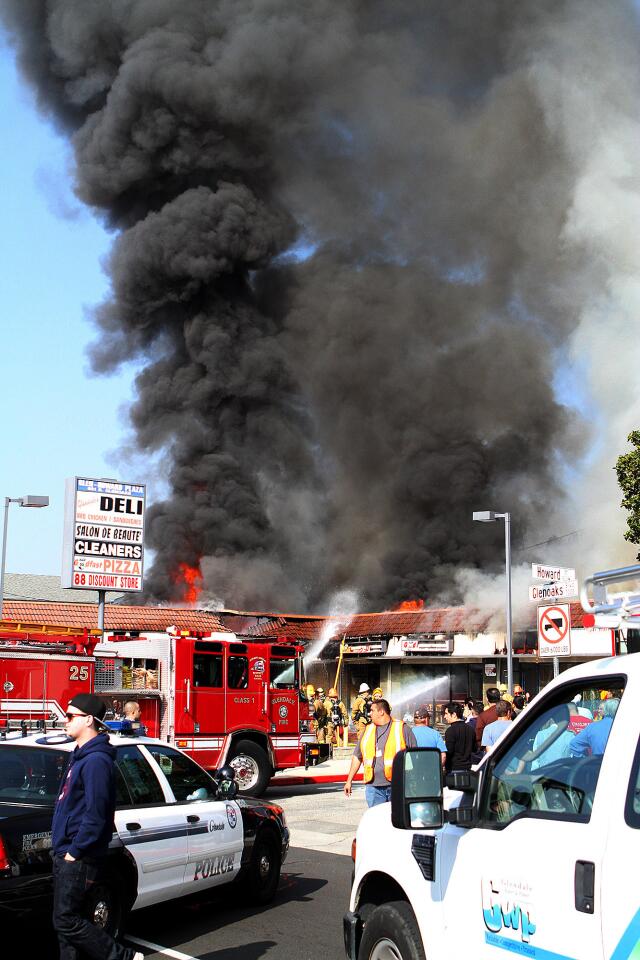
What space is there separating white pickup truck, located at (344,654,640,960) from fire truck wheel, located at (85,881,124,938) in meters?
2.06

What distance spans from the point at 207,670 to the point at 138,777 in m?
7.83

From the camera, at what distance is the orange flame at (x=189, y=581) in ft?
127

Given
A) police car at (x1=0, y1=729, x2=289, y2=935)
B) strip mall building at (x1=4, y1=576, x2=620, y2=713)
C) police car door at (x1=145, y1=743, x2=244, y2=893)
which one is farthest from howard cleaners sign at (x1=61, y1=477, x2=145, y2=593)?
police car door at (x1=145, y1=743, x2=244, y2=893)

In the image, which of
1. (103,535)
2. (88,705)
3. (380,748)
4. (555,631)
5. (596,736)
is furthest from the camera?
(103,535)

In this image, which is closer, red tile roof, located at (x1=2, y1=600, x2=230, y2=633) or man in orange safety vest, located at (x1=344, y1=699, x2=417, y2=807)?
man in orange safety vest, located at (x1=344, y1=699, x2=417, y2=807)

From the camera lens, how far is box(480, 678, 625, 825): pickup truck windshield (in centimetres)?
325

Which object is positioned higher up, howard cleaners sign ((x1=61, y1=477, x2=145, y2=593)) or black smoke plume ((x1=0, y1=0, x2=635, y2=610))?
black smoke plume ((x1=0, y1=0, x2=635, y2=610))

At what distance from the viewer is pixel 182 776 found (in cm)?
702

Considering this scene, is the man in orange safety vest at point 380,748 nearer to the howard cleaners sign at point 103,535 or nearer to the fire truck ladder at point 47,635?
the fire truck ladder at point 47,635

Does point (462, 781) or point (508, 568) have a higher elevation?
point (508, 568)

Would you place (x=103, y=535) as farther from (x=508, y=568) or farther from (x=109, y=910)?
(x=109, y=910)

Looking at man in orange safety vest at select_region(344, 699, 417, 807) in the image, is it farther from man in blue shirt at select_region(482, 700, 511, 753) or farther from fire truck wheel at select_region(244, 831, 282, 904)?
man in blue shirt at select_region(482, 700, 511, 753)

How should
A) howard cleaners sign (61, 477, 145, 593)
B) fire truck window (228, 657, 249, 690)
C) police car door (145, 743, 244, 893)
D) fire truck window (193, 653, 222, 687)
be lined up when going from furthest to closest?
1. howard cleaners sign (61, 477, 145, 593)
2. fire truck window (228, 657, 249, 690)
3. fire truck window (193, 653, 222, 687)
4. police car door (145, 743, 244, 893)

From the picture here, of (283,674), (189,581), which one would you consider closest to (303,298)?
(189,581)
